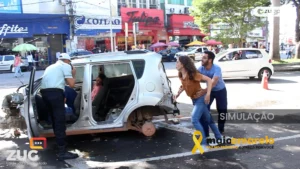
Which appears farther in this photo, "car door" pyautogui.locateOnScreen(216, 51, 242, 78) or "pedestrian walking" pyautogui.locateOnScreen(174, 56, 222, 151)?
"car door" pyautogui.locateOnScreen(216, 51, 242, 78)

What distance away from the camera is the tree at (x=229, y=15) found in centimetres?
2384

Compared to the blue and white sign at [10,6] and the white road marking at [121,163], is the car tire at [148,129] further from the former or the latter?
the blue and white sign at [10,6]

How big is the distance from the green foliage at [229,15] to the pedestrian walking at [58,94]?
20.3m

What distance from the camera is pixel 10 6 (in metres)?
28.5

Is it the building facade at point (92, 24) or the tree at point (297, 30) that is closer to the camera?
the tree at point (297, 30)

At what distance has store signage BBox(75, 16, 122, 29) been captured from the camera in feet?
106

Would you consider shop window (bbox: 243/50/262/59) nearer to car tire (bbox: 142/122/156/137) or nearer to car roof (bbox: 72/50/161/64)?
car roof (bbox: 72/50/161/64)

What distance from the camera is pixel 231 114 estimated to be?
25.6 feet

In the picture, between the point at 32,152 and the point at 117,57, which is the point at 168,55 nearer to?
the point at 117,57

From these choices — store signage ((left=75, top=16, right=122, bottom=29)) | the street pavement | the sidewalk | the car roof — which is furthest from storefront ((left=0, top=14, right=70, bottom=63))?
the street pavement

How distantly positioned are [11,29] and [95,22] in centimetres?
871

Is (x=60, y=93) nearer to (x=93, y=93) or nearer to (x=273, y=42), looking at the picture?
(x=93, y=93)

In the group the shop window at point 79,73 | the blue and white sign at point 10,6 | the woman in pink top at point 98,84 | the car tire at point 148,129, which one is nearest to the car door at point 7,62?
the blue and white sign at point 10,6

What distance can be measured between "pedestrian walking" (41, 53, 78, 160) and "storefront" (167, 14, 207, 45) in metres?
38.1
